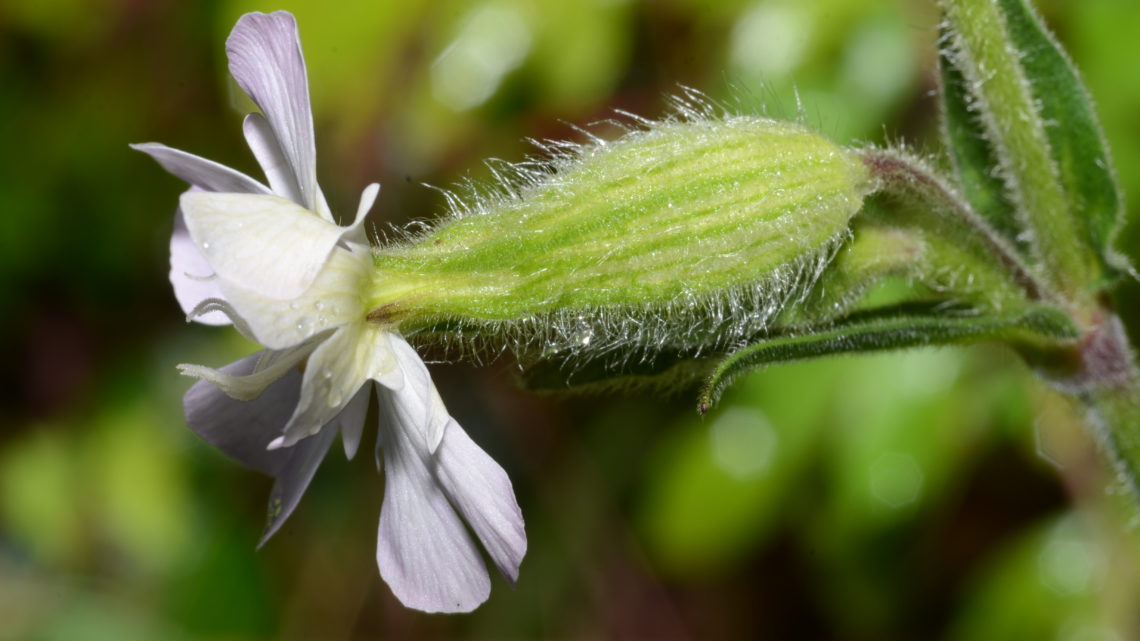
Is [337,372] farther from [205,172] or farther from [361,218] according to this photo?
[205,172]

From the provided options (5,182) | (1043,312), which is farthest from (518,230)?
(5,182)

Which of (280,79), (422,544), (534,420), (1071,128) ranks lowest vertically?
(534,420)

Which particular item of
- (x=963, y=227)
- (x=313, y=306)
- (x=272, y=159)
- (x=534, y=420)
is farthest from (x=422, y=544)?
(x=534, y=420)

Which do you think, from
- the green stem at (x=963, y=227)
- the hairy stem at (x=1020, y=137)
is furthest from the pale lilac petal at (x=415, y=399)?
the hairy stem at (x=1020, y=137)

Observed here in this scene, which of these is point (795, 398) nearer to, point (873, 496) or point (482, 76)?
point (873, 496)

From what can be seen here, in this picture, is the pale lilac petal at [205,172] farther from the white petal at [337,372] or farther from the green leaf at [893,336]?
the green leaf at [893,336]
